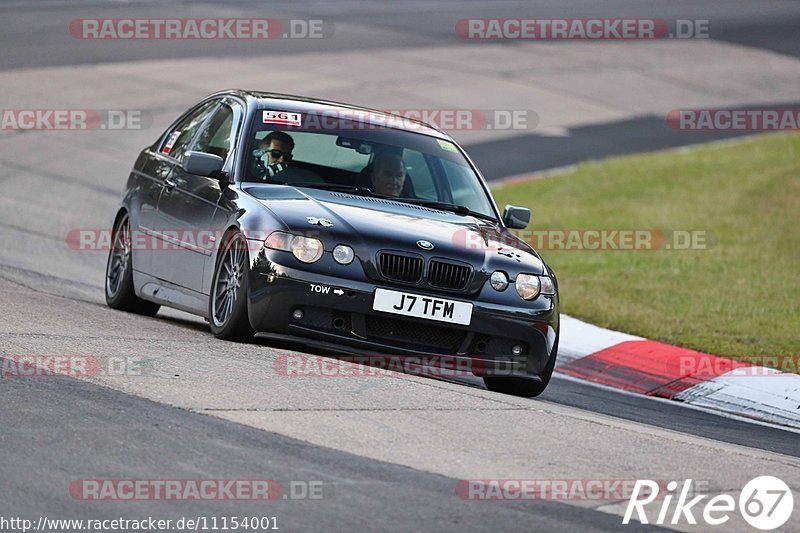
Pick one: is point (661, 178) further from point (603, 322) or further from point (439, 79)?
point (603, 322)

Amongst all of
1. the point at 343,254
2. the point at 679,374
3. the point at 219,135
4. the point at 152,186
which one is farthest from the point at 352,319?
the point at 679,374

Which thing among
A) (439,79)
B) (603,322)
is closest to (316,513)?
(603,322)

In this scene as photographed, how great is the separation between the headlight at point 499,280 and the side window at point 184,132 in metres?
2.95

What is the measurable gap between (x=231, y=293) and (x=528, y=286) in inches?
68.0

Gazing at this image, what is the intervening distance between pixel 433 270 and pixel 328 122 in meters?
1.79

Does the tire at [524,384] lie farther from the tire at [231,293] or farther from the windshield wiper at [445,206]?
the tire at [231,293]

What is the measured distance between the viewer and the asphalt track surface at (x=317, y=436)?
18.6 feet

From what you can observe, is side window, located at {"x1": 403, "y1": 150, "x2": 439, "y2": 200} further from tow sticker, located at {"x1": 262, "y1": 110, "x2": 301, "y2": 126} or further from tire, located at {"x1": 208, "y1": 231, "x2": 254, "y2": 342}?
tire, located at {"x1": 208, "y1": 231, "x2": 254, "y2": 342}

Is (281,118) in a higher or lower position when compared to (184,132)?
higher

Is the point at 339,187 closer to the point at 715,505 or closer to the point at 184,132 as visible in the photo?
the point at 184,132

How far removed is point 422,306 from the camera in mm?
8367

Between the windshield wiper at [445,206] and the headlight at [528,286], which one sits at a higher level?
the windshield wiper at [445,206]

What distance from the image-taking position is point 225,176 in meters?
9.47

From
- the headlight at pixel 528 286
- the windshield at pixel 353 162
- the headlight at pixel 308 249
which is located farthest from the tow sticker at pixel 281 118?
the headlight at pixel 528 286
